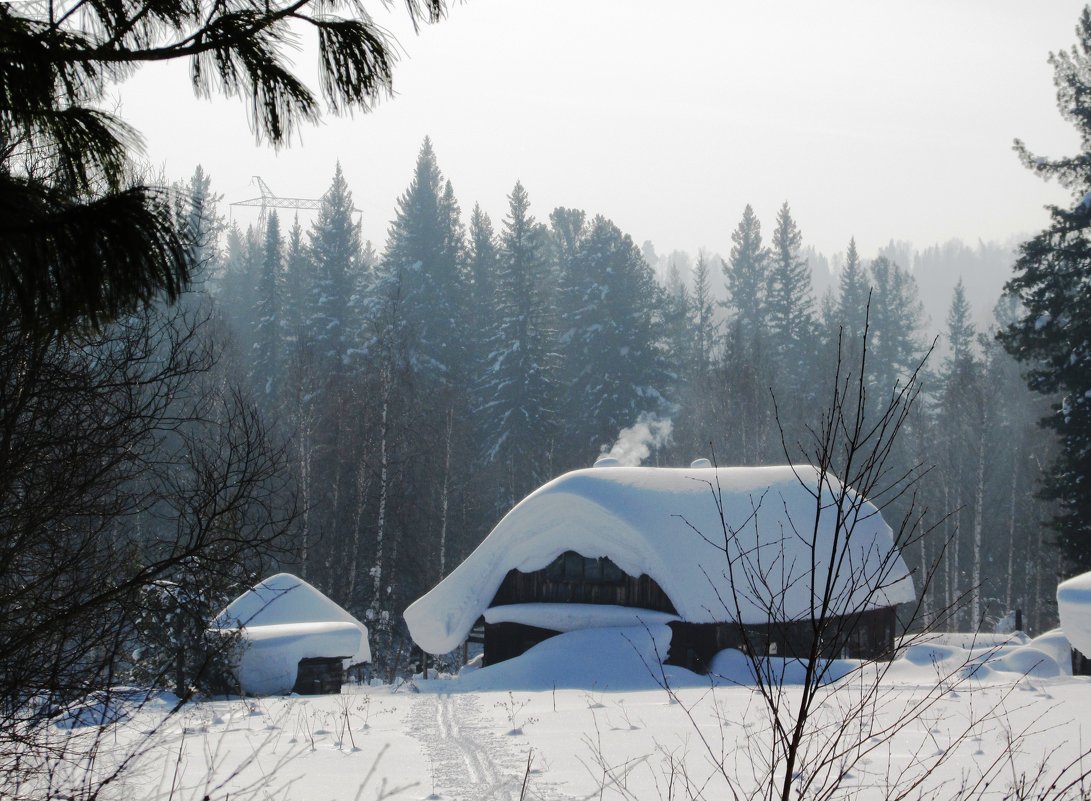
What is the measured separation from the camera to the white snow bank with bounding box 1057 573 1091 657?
58.5 feet

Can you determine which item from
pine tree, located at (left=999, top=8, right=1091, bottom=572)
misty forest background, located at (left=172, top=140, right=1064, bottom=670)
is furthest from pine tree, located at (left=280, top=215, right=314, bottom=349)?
pine tree, located at (left=999, top=8, right=1091, bottom=572)

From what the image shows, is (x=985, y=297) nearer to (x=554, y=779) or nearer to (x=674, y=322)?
(x=674, y=322)

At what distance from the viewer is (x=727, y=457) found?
4362cm

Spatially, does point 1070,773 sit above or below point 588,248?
below

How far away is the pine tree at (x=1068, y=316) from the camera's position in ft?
77.2

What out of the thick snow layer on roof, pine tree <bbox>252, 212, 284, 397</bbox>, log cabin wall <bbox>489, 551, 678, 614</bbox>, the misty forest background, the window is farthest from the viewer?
pine tree <bbox>252, 212, 284, 397</bbox>

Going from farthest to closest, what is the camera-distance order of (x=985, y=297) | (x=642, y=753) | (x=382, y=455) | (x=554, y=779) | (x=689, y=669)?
(x=985, y=297), (x=382, y=455), (x=689, y=669), (x=642, y=753), (x=554, y=779)

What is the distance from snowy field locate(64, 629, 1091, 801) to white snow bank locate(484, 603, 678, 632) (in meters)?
2.40

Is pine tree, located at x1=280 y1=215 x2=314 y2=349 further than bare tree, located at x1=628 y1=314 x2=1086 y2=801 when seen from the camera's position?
Yes

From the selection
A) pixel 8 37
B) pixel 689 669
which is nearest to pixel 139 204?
pixel 8 37

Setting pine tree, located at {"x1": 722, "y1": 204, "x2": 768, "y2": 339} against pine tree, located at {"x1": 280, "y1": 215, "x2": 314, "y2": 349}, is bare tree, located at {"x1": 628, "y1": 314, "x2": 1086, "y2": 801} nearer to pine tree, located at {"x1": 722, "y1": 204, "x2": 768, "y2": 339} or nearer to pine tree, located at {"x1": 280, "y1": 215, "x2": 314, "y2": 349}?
pine tree, located at {"x1": 280, "y1": 215, "x2": 314, "y2": 349}

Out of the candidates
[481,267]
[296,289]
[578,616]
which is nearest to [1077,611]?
[578,616]

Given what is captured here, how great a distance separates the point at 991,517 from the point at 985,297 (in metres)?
119

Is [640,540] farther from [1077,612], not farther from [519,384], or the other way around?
[519,384]
